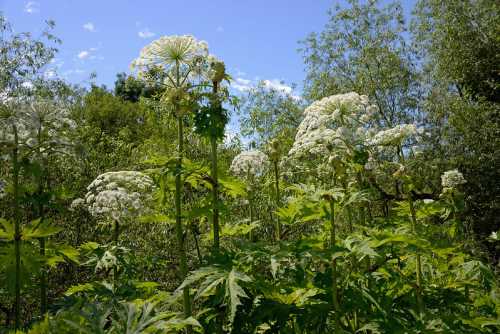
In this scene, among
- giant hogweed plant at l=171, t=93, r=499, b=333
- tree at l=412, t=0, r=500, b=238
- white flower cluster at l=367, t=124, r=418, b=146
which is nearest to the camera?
giant hogweed plant at l=171, t=93, r=499, b=333

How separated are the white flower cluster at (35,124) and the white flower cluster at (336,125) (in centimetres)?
190

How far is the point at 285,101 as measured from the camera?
1880 centimetres

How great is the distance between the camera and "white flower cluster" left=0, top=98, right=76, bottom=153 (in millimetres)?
3479

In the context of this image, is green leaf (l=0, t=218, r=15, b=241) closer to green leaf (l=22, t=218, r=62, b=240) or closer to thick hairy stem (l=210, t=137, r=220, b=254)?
green leaf (l=22, t=218, r=62, b=240)

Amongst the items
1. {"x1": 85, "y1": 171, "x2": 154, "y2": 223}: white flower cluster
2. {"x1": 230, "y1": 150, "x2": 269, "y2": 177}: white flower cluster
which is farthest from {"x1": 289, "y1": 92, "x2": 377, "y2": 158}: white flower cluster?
{"x1": 85, "y1": 171, "x2": 154, "y2": 223}: white flower cluster

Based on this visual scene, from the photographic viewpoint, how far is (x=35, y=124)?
3652 millimetres

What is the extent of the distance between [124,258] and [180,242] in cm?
134

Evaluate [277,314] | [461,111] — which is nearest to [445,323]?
[277,314]

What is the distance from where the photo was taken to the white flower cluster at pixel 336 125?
367cm

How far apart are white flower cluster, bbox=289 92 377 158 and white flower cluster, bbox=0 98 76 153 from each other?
74.7 inches

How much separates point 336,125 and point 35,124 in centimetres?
257

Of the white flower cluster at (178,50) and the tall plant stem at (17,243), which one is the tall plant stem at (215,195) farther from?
the tall plant stem at (17,243)

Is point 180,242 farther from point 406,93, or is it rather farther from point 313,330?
point 406,93

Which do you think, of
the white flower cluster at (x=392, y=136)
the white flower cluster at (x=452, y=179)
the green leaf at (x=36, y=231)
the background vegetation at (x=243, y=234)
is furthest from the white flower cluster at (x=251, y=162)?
the green leaf at (x=36, y=231)
